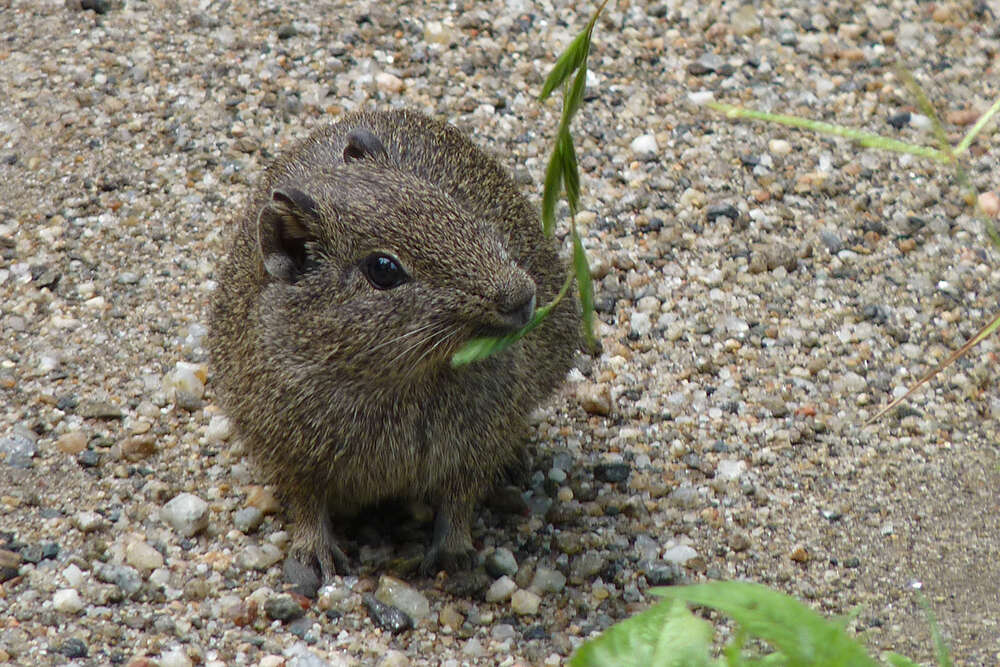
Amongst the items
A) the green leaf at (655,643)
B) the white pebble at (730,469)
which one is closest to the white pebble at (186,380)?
the white pebble at (730,469)

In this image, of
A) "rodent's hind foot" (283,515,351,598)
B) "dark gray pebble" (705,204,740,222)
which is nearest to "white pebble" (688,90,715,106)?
"dark gray pebble" (705,204,740,222)

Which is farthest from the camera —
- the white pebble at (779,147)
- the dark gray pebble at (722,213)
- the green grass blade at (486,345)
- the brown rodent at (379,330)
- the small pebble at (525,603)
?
the white pebble at (779,147)

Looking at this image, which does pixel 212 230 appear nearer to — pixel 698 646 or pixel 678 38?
pixel 678 38

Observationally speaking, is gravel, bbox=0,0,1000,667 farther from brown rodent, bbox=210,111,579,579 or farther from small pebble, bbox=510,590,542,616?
brown rodent, bbox=210,111,579,579

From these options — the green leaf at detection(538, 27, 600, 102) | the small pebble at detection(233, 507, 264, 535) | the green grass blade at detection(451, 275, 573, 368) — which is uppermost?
the green leaf at detection(538, 27, 600, 102)

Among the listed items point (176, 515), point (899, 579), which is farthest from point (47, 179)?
point (899, 579)

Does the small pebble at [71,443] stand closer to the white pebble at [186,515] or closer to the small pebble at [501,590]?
the white pebble at [186,515]

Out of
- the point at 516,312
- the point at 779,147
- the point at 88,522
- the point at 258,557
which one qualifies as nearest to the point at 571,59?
the point at 516,312
